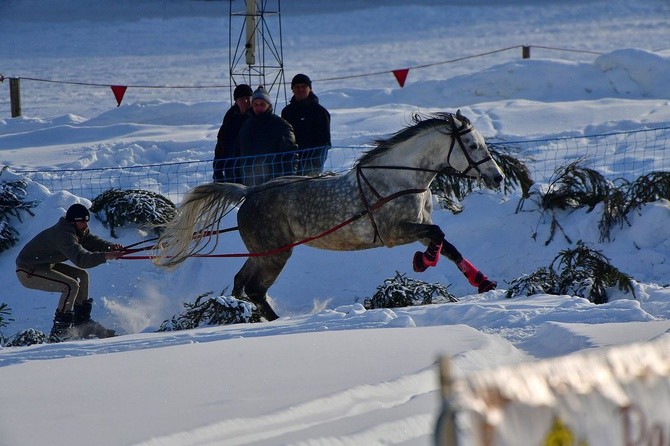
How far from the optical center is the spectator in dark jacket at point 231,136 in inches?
440

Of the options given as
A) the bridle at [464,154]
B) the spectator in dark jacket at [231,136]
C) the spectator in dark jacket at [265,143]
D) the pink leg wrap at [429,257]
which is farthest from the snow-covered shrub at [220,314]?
the spectator in dark jacket at [231,136]

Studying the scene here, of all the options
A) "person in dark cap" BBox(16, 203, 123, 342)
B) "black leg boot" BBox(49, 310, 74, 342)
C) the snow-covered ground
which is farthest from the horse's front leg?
"black leg boot" BBox(49, 310, 74, 342)

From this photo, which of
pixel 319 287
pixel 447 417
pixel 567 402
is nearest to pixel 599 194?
pixel 319 287

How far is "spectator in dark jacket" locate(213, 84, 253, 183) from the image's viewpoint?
11.2m

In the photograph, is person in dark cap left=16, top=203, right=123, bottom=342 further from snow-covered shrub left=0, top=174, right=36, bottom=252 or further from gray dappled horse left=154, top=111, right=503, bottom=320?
snow-covered shrub left=0, top=174, right=36, bottom=252

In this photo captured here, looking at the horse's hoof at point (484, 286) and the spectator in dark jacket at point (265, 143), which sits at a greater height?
the spectator in dark jacket at point (265, 143)

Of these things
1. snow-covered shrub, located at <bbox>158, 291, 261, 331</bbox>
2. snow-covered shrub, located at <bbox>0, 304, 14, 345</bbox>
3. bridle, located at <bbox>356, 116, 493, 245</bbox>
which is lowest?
snow-covered shrub, located at <bbox>0, 304, 14, 345</bbox>

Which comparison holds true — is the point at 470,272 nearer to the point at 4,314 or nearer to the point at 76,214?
the point at 76,214

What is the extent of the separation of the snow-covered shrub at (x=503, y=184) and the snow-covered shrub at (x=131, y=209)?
8.62 feet

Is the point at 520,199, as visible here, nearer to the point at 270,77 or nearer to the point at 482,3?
the point at 270,77

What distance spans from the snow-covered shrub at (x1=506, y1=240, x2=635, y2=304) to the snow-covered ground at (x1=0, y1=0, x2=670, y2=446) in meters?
0.14

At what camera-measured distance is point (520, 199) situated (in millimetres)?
11414

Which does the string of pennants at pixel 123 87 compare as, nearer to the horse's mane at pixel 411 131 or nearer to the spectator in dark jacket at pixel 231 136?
the spectator in dark jacket at pixel 231 136

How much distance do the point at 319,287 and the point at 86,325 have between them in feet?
7.84
